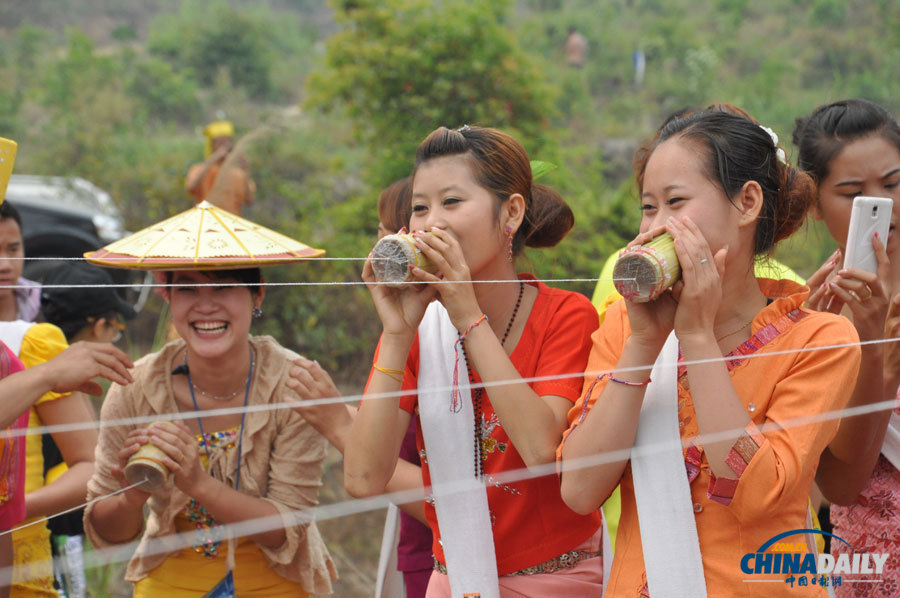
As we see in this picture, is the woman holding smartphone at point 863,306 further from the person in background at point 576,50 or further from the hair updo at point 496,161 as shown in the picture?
the person in background at point 576,50

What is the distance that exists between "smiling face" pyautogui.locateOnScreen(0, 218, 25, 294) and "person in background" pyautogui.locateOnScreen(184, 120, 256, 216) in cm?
250

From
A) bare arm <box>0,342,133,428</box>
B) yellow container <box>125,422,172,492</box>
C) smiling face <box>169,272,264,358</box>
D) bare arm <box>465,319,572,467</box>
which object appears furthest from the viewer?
smiling face <box>169,272,264,358</box>

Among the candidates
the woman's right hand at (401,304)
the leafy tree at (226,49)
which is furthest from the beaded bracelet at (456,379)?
the leafy tree at (226,49)

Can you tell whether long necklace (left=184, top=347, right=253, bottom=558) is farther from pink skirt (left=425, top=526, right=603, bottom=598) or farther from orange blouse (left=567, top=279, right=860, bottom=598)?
orange blouse (left=567, top=279, right=860, bottom=598)

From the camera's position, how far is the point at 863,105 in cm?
240

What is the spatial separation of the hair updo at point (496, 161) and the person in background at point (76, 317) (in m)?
1.73

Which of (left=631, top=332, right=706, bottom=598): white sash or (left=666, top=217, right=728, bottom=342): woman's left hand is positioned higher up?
(left=666, top=217, right=728, bottom=342): woman's left hand

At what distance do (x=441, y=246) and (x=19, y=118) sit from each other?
1330cm

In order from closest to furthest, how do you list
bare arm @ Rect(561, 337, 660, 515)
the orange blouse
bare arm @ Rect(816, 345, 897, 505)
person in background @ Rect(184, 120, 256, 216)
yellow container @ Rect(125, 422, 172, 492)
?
1. the orange blouse
2. bare arm @ Rect(561, 337, 660, 515)
3. bare arm @ Rect(816, 345, 897, 505)
4. yellow container @ Rect(125, 422, 172, 492)
5. person in background @ Rect(184, 120, 256, 216)

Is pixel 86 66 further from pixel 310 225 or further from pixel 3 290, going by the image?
pixel 3 290

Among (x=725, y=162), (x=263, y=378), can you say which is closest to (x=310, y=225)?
(x=263, y=378)

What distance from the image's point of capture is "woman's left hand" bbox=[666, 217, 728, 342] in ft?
5.34

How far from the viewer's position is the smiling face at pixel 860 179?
2318 millimetres

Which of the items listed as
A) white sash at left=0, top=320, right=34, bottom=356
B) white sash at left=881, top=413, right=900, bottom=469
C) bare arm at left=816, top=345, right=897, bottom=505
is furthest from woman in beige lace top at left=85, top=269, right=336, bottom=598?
white sash at left=881, top=413, right=900, bottom=469
